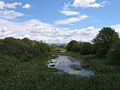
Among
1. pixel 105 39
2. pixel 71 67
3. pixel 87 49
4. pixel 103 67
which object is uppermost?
pixel 105 39

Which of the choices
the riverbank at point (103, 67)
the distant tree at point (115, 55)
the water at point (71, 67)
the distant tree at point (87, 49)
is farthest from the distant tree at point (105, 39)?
the distant tree at point (115, 55)

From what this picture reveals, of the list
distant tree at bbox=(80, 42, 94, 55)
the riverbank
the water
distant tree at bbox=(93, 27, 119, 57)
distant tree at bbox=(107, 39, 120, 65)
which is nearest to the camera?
the water

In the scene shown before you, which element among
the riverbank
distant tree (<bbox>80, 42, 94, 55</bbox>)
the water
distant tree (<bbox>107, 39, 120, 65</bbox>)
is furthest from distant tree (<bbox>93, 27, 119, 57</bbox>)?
distant tree (<bbox>107, 39, 120, 65</bbox>)

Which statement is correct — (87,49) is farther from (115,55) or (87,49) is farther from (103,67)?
(103,67)

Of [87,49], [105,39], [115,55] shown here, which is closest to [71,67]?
[115,55]

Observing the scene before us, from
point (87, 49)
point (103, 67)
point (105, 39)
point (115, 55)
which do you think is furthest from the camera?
point (87, 49)

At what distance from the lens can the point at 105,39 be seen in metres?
84.2

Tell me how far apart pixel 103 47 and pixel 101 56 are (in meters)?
3.03

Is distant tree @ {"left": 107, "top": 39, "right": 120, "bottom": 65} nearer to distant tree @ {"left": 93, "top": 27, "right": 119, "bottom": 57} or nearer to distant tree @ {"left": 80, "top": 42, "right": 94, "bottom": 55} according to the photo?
distant tree @ {"left": 93, "top": 27, "right": 119, "bottom": 57}

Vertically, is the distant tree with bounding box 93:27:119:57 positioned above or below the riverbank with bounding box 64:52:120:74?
above

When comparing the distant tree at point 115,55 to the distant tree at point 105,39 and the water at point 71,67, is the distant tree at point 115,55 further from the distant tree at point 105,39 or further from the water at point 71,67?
the distant tree at point 105,39

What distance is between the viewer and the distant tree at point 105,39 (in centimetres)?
8325

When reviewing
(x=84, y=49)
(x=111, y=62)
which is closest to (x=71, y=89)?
(x=111, y=62)

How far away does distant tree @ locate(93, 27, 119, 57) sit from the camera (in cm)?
8325
